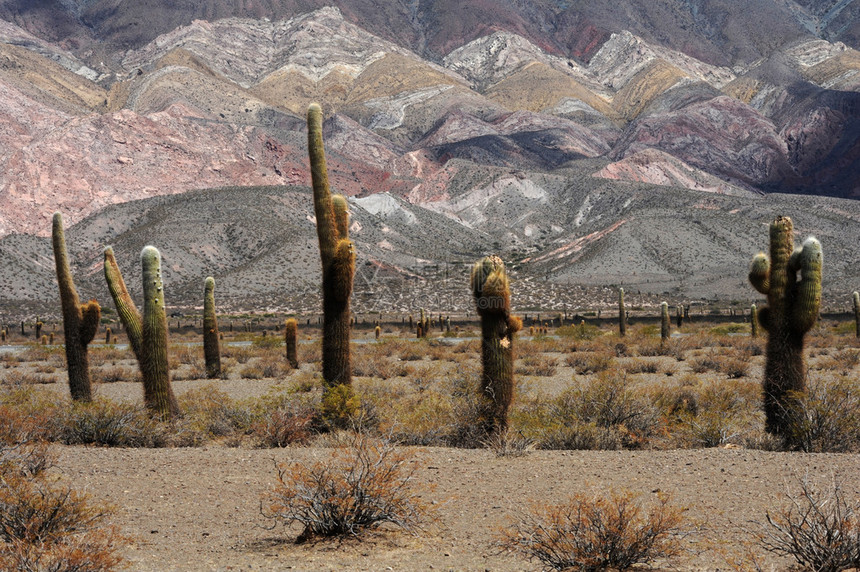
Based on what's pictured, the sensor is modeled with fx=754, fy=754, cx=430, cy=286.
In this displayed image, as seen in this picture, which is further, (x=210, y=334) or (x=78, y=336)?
(x=210, y=334)

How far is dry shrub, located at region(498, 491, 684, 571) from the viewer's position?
535 centimetres

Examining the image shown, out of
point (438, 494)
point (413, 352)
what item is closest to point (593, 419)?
point (438, 494)

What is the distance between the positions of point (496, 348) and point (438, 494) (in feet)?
9.98

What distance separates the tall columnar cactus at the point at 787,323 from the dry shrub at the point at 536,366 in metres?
11.3

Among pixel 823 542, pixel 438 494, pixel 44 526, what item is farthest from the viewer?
pixel 438 494

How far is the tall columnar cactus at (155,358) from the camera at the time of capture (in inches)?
465

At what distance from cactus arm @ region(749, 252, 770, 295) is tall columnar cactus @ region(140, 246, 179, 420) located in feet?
30.2

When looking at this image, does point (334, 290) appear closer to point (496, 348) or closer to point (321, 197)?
point (321, 197)

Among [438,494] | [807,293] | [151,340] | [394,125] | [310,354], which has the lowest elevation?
[438,494]

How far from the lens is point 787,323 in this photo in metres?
10.6

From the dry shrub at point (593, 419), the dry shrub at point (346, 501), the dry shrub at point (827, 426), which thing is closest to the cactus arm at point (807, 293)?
the dry shrub at point (827, 426)

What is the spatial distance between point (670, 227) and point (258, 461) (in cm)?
8745

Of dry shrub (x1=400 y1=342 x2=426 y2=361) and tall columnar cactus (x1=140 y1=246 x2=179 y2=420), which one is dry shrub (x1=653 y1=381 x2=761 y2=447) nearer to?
tall columnar cactus (x1=140 y1=246 x2=179 y2=420)

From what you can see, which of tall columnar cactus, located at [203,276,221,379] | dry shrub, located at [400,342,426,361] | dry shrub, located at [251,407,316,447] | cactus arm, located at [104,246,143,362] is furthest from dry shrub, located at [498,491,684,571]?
dry shrub, located at [400,342,426,361]
